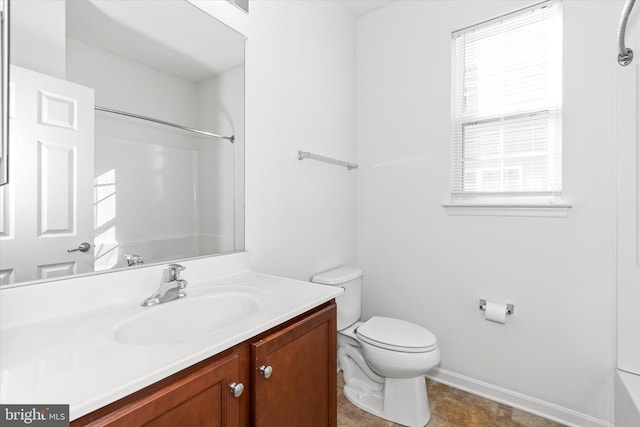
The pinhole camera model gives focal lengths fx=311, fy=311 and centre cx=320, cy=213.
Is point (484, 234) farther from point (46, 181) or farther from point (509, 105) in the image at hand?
point (46, 181)

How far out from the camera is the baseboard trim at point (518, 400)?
5.38ft

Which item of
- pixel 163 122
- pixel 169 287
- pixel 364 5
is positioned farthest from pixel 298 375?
pixel 364 5

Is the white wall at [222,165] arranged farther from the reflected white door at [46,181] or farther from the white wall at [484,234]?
the white wall at [484,234]

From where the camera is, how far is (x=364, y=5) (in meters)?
2.28

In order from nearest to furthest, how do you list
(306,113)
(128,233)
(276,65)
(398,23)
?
(128,233) → (276,65) → (306,113) → (398,23)

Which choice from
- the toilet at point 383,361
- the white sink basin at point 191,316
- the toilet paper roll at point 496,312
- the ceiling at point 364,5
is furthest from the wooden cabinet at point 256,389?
the ceiling at point 364,5

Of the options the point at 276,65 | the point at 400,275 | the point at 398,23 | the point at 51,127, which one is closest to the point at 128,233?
the point at 51,127

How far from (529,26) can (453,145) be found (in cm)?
76

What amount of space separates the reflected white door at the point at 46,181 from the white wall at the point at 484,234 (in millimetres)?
1786

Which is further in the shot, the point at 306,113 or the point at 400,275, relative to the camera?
the point at 400,275

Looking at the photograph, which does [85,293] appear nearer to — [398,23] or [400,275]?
[400,275]

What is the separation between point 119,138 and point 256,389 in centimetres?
95

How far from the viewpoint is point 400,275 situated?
87.8 inches

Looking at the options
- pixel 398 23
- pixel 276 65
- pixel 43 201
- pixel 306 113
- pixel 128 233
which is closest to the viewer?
pixel 43 201
